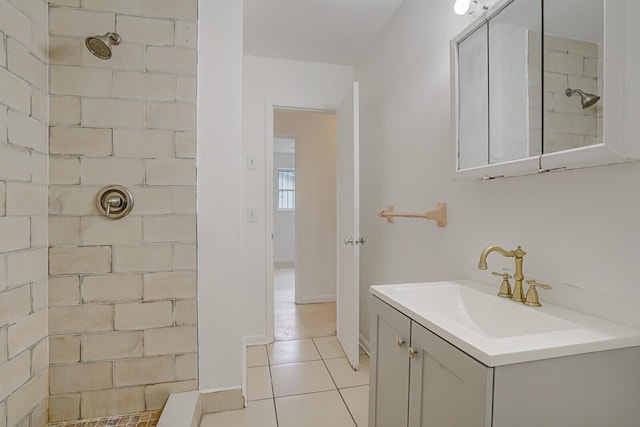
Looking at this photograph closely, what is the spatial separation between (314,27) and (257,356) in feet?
8.10

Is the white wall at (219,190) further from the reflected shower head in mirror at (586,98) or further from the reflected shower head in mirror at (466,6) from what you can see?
the reflected shower head in mirror at (586,98)

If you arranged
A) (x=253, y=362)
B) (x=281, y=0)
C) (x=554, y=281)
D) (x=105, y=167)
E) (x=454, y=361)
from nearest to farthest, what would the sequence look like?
(x=454, y=361), (x=554, y=281), (x=105, y=167), (x=281, y=0), (x=253, y=362)

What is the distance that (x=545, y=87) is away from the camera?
39.6 inches

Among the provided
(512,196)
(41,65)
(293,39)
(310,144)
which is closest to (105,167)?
(41,65)

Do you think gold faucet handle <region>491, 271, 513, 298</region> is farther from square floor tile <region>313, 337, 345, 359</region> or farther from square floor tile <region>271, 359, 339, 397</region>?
square floor tile <region>313, 337, 345, 359</region>

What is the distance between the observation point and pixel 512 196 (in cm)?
119

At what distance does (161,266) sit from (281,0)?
1.73m

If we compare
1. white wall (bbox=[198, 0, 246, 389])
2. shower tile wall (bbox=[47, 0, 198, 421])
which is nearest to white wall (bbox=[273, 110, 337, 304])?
white wall (bbox=[198, 0, 246, 389])

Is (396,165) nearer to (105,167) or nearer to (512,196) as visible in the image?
(512,196)

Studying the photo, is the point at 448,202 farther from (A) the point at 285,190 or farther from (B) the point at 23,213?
(A) the point at 285,190

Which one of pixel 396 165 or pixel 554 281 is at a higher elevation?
pixel 396 165

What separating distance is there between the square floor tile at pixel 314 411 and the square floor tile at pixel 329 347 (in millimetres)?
484

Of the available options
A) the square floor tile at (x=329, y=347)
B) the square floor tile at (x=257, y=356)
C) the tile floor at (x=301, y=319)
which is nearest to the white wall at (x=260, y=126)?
the square floor tile at (x=257, y=356)

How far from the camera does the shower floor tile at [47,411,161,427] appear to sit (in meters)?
1.57
